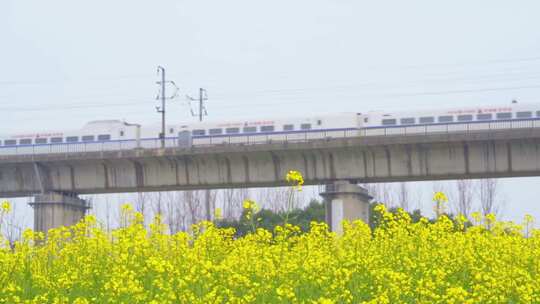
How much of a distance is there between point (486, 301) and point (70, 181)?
33256 mm

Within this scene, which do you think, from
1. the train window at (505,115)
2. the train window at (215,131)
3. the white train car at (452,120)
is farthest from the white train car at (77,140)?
the train window at (505,115)

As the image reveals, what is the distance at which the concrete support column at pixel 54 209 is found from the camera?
36094 millimetres

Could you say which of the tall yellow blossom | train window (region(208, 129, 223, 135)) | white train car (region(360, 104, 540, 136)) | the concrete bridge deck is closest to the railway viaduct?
the concrete bridge deck

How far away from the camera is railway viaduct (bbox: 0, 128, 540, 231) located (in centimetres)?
3142

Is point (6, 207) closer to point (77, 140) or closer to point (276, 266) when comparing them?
point (276, 266)

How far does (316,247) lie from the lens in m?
9.24

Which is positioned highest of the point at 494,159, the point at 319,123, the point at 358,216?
the point at 319,123

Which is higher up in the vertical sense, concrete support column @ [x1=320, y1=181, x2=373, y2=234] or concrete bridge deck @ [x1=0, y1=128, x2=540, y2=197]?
concrete bridge deck @ [x1=0, y1=128, x2=540, y2=197]

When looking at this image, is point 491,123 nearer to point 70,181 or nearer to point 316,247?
point 70,181

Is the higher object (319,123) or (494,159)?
(319,123)

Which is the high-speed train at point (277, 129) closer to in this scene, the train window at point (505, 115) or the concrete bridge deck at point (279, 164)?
the train window at point (505, 115)

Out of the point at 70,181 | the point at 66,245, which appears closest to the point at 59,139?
the point at 70,181

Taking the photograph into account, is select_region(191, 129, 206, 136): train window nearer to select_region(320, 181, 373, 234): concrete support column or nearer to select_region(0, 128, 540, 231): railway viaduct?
select_region(0, 128, 540, 231): railway viaduct

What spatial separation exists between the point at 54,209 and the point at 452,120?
69.0ft
